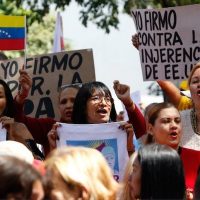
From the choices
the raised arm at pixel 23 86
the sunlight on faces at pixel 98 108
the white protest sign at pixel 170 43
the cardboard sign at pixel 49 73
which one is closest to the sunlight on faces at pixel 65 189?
the sunlight on faces at pixel 98 108

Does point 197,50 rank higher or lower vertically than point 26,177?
higher

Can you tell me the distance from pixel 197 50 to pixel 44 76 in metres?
1.54

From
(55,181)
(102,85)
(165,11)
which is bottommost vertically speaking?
(55,181)

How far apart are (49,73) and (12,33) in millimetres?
785

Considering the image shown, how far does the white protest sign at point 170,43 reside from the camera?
8.08 meters

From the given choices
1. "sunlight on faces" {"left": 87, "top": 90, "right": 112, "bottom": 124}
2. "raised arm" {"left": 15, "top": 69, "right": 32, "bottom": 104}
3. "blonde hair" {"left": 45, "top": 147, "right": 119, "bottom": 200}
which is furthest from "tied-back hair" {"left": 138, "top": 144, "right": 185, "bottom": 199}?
"raised arm" {"left": 15, "top": 69, "right": 32, "bottom": 104}

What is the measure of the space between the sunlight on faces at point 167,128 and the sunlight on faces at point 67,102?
0.93 metres

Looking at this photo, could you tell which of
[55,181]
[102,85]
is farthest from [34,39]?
[55,181]

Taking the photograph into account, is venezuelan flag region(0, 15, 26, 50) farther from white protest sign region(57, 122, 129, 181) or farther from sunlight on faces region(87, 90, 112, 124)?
white protest sign region(57, 122, 129, 181)

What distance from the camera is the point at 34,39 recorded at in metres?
36.3

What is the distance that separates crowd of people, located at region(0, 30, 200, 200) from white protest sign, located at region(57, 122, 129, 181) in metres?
0.05

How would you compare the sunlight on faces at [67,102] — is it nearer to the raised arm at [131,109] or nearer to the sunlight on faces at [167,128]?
the raised arm at [131,109]

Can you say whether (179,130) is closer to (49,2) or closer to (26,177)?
(26,177)

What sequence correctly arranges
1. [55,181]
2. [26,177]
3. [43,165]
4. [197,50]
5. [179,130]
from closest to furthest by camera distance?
[26,177], [55,181], [43,165], [179,130], [197,50]
